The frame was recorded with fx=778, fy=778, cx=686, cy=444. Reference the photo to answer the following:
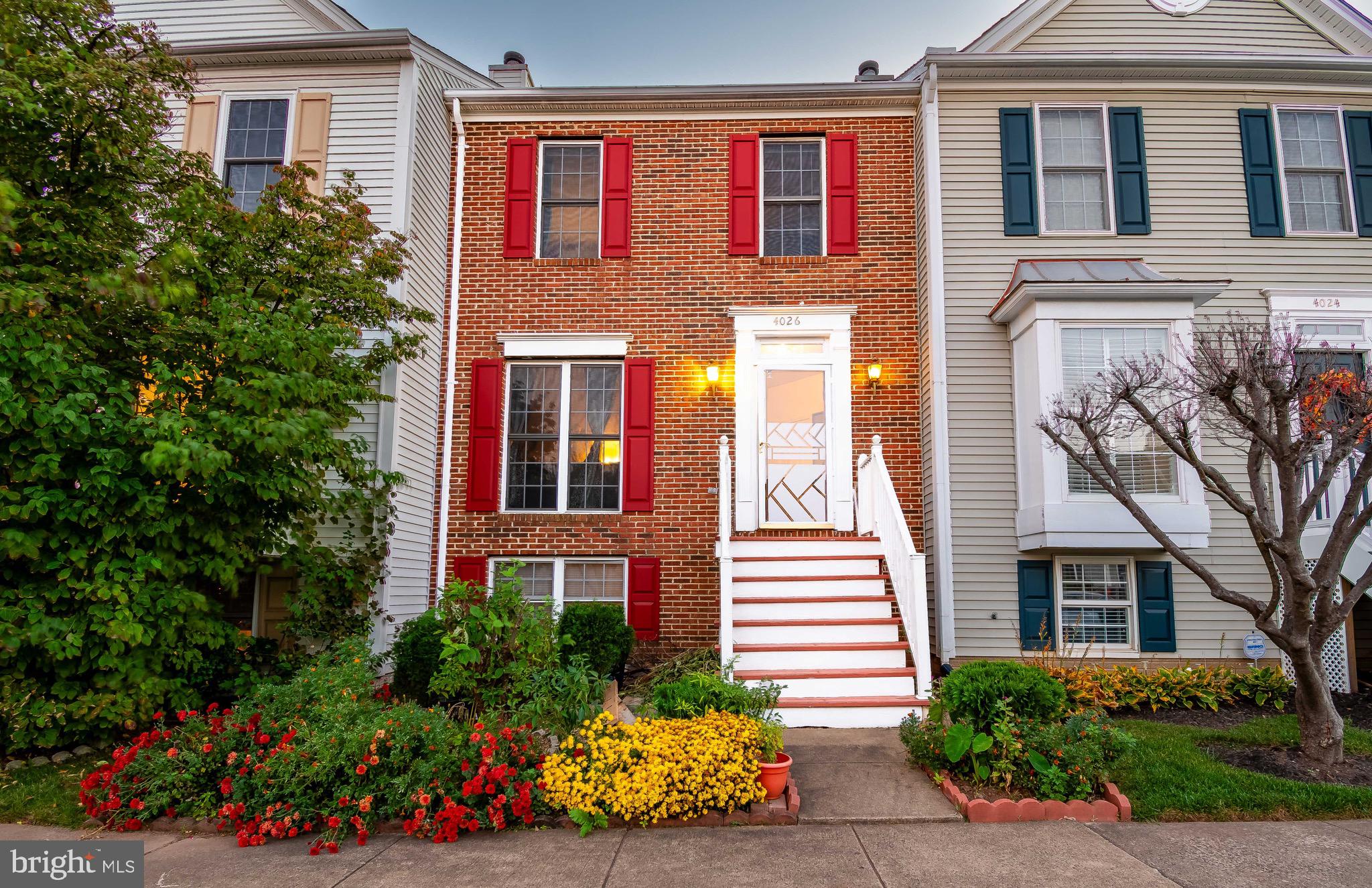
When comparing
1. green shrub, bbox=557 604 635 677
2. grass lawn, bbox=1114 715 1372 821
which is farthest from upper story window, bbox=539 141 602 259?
grass lawn, bbox=1114 715 1372 821

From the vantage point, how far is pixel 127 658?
4.90 metres

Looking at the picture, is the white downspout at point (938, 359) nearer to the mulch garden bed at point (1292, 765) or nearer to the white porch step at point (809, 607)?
the white porch step at point (809, 607)

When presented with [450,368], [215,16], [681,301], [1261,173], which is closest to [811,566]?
[681,301]

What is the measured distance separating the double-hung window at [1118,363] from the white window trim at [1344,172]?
243 centimetres

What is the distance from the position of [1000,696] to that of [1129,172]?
246 inches

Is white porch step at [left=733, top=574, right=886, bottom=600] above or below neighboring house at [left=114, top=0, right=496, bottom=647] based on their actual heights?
below

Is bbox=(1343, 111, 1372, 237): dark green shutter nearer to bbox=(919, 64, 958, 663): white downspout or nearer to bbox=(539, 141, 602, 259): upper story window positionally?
bbox=(919, 64, 958, 663): white downspout

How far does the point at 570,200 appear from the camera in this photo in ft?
29.0

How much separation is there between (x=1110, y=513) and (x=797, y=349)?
342cm

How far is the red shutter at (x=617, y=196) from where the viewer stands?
8.61 m

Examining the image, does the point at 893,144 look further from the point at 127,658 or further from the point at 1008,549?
the point at 127,658

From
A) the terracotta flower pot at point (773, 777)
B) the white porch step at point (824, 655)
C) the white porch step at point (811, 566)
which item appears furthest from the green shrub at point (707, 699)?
the white porch step at point (811, 566)

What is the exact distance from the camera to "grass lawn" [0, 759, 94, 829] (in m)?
4.35

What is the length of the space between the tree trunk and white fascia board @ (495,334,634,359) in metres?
6.27
